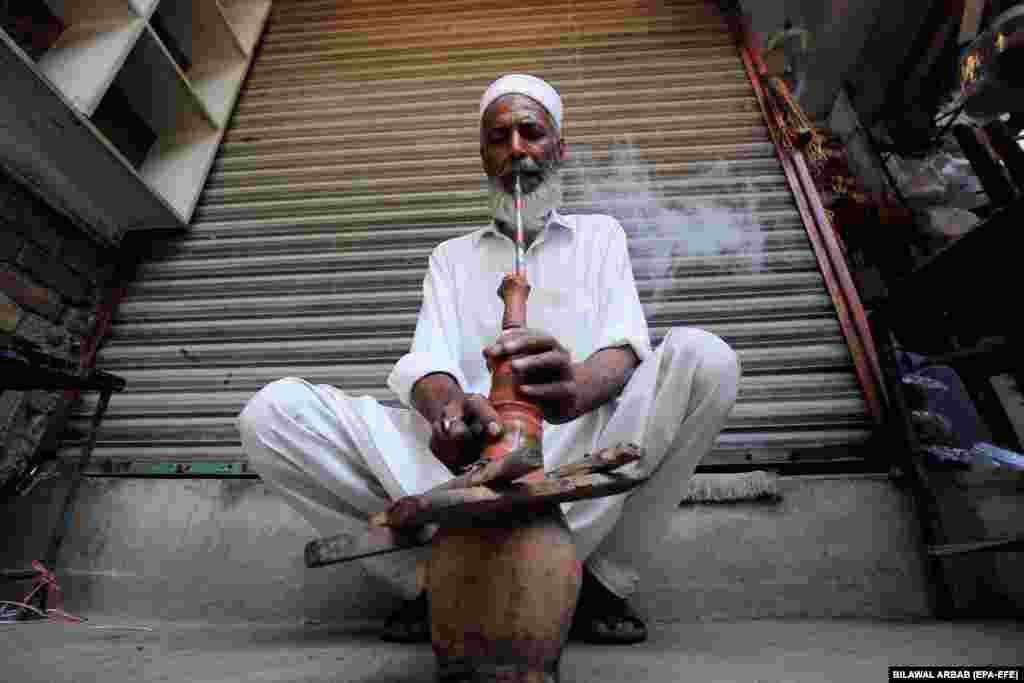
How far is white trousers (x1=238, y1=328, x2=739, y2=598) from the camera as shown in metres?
1.40

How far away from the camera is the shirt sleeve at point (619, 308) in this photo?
5.13ft

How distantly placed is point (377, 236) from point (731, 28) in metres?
2.96

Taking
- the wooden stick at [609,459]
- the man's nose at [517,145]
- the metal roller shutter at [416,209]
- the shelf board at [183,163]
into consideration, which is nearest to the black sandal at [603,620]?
the wooden stick at [609,459]

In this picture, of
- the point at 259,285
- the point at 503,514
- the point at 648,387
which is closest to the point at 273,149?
the point at 259,285

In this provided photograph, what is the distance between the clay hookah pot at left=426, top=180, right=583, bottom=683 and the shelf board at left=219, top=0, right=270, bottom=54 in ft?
14.1

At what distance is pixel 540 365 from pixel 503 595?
383 mm

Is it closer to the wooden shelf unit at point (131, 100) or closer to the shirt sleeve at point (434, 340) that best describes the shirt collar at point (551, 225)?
the shirt sleeve at point (434, 340)

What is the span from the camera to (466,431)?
0.92 m

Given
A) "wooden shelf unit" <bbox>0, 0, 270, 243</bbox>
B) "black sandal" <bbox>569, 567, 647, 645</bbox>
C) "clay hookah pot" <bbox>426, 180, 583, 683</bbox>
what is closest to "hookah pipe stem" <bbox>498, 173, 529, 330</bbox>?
"clay hookah pot" <bbox>426, 180, 583, 683</bbox>

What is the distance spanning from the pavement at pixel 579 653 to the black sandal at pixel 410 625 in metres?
0.05

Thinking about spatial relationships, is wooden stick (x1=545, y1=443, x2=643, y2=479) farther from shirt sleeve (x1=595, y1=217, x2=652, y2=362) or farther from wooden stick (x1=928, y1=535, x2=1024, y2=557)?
wooden stick (x1=928, y1=535, x2=1024, y2=557)

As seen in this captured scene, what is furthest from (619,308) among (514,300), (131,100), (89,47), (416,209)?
(131,100)

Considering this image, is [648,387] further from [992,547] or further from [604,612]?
[992,547]

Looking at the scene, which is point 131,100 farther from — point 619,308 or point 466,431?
point 466,431
